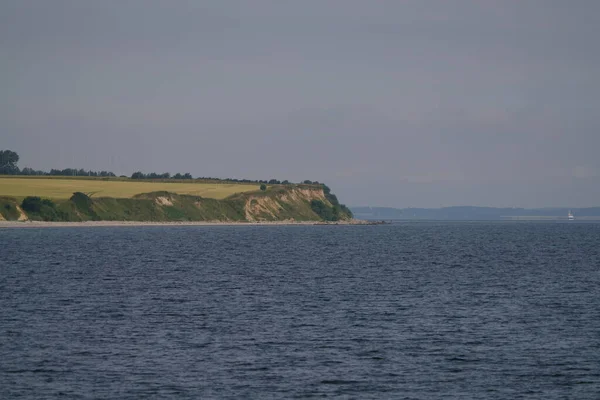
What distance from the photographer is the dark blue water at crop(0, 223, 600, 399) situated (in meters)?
36.0

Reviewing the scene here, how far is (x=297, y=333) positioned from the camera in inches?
1902

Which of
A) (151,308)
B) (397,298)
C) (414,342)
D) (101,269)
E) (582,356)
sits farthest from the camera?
(101,269)

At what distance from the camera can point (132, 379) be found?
36.6 meters

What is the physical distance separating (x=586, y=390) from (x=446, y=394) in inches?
233

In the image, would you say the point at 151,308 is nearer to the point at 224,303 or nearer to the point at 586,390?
the point at 224,303

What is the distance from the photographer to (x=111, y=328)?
49562mm

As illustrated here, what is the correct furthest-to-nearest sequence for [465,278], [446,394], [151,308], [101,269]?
[101,269]
[465,278]
[151,308]
[446,394]

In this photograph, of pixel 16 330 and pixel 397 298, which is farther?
pixel 397 298

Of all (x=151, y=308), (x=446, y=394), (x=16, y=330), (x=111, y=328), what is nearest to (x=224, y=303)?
(x=151, y=308)

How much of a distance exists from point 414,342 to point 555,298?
24.7 metres

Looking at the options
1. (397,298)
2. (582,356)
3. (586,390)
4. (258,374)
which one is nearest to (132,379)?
(258,374)

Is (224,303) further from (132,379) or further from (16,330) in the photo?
(132,379)

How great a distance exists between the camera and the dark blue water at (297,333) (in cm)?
3600

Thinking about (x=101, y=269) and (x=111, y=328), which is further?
(x=101, y=269)
